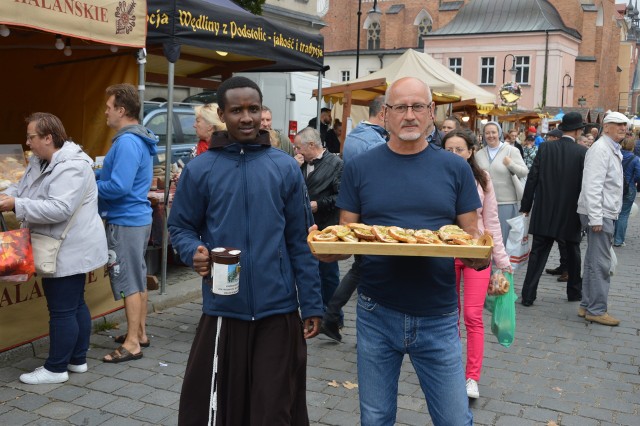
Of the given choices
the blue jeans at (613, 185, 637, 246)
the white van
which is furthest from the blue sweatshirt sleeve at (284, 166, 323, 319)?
the white van

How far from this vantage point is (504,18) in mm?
53875

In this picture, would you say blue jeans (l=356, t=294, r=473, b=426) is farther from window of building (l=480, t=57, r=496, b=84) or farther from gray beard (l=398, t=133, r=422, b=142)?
window of building (l=480, t=57, r=496, b=84)

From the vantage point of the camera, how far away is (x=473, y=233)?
9.55 ft

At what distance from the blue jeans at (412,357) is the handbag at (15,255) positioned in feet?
7.91

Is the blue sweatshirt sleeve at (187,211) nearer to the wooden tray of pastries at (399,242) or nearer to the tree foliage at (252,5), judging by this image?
the wooden tray of pastries at (399,242)

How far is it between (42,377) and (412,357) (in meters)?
2.90

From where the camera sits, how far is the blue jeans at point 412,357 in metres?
2.87

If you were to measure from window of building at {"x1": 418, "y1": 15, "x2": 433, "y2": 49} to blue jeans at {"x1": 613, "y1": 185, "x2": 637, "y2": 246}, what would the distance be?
49.1 meters

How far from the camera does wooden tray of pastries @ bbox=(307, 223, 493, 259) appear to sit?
253 centimetres

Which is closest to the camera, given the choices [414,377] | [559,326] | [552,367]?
[414,377]

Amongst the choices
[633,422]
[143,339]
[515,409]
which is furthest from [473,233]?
[143,339]

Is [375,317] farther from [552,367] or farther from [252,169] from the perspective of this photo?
[552,367]

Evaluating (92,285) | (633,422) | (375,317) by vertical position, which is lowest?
(633,422)

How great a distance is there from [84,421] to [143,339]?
142cm
